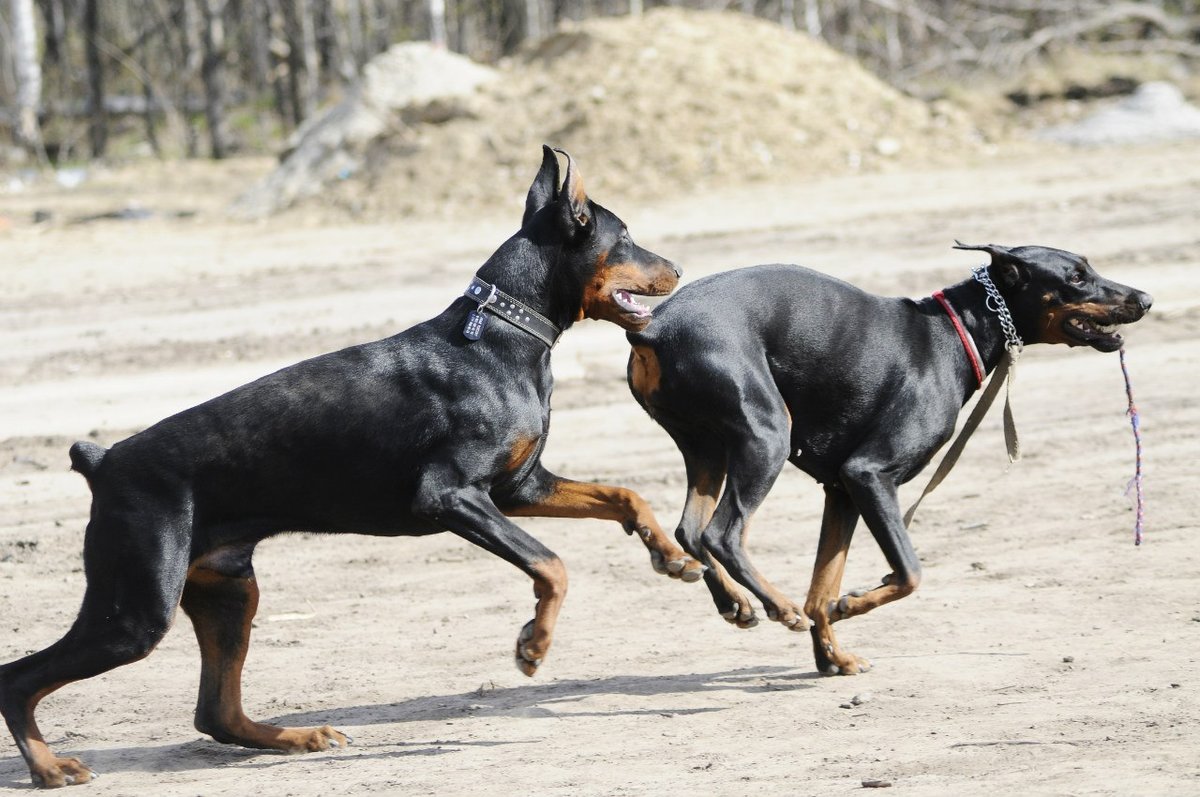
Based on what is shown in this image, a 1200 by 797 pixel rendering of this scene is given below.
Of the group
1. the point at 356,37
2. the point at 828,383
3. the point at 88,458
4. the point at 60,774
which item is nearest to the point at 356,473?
the point at 88,458

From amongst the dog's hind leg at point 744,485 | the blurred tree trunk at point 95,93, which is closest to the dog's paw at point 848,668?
the dog's hind leg at point 744,485

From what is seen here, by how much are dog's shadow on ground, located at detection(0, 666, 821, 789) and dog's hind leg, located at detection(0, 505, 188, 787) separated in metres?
0.21

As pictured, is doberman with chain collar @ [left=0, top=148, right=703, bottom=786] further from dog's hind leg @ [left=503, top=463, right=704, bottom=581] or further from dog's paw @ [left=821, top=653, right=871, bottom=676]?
dog's paw @ [left=821, top=653, right=871, bottom=676]

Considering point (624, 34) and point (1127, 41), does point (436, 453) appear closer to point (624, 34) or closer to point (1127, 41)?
point (624, 34)

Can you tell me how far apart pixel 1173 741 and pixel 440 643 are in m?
3.27

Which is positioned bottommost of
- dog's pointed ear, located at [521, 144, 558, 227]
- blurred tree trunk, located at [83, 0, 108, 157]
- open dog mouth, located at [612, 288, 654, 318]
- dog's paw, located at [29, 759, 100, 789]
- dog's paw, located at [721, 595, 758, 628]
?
blurred tree trunk, located at [83, 0, 108, 157]

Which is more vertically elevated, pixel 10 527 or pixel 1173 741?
pixel 1173 741

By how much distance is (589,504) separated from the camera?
5.72 metres

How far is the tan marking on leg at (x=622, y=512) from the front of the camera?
5.52 meters

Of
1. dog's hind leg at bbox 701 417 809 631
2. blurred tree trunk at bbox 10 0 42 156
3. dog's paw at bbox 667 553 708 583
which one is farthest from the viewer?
blurred tree trunk at bbox 10 0 42 156

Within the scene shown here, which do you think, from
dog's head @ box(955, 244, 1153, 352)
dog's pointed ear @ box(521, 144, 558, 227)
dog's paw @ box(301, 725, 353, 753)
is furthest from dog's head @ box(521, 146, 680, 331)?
dog's paw @ box(301, 725, 353, 753)

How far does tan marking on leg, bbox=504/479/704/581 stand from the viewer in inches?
217

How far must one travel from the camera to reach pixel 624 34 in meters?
23.9

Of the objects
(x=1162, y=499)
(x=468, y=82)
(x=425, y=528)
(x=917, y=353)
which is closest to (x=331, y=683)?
(x=425, y=528)
